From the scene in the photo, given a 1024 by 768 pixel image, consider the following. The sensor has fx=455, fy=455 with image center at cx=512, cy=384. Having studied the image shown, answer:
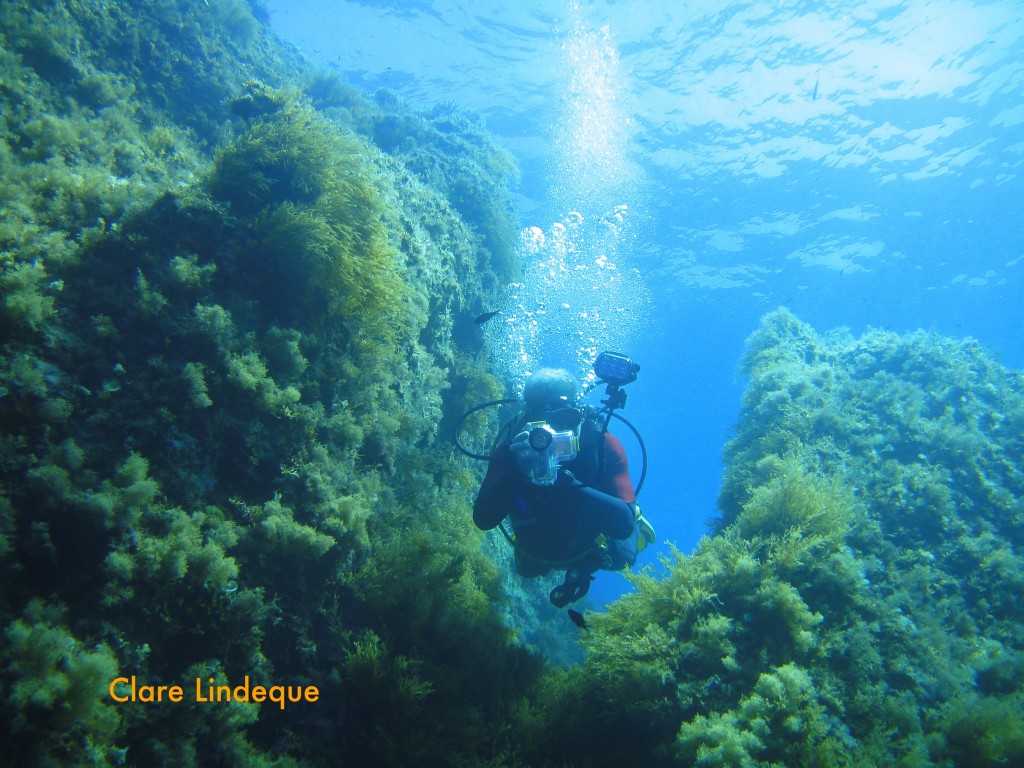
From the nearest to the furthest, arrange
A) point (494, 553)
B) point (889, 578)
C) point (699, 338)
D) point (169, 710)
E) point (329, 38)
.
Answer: point (169, 710), point (889, 578), point (494, 553), point (329, 38), point (699, 338)

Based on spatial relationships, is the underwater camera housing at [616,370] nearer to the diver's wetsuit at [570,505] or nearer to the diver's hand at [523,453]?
the diver's wetsuit at [570,505]

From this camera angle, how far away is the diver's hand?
450cm

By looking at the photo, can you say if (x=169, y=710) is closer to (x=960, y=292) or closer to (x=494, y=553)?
(x=494, y=553)

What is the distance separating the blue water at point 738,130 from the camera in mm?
14414

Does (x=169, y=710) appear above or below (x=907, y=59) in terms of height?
below

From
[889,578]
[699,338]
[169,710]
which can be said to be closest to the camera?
[169,710]

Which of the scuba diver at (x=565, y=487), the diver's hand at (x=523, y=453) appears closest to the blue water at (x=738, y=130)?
the scuba diver at (x=565, y=487)

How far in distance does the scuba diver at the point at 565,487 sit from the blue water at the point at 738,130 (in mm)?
3996

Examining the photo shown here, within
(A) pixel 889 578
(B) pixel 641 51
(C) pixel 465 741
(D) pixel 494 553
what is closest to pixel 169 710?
(C) pixel 465 741

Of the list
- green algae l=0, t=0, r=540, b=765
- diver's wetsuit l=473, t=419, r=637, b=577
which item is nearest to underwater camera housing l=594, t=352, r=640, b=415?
diver's wetsuit l=473, t=419, r=637, b=577

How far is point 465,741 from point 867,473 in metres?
7.02

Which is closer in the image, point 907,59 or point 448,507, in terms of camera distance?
point 448,507

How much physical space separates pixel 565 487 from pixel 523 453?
1.89 feet

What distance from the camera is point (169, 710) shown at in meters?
2.73
